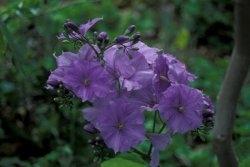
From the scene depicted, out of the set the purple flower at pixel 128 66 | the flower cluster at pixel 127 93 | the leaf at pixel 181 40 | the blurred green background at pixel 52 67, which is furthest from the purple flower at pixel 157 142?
the leaf at pixel 181 40

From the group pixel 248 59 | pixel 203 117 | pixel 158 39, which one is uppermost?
pixel 248 59

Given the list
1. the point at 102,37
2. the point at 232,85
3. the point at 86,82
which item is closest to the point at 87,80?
the point at 86,82

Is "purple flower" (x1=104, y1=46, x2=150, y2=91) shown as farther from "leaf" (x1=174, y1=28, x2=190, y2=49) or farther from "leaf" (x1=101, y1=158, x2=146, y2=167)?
"leaf" (x1=174, y1=28, x2=190, y2=49)

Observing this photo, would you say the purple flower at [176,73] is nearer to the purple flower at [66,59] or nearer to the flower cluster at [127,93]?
the flower cluster at [127,93]

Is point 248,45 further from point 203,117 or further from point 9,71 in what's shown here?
point 9,71

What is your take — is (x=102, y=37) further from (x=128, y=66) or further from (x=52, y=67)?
(x=52, y=67)

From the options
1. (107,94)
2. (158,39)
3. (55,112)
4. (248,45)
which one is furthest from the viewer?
(158,39)

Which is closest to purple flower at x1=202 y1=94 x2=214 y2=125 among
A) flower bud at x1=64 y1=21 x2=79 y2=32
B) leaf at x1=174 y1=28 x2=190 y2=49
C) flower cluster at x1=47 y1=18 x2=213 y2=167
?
flower cluster at x1=47 y1=18 x2=213 y2=167

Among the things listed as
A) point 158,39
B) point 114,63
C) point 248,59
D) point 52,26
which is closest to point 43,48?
point 52,26
